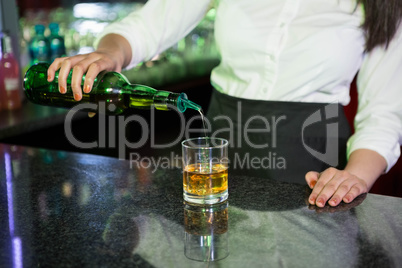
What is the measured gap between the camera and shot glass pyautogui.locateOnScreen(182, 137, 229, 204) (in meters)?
1.06

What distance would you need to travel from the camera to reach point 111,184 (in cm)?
121

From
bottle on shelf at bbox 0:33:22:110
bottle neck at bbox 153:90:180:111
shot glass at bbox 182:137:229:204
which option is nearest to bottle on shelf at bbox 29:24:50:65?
bottle on shelf at bbox 0:33:22:110

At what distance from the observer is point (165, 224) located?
3.25 feet

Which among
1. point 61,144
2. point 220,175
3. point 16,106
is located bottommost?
point 61,144

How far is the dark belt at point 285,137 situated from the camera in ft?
4.87

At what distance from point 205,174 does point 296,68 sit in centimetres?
53

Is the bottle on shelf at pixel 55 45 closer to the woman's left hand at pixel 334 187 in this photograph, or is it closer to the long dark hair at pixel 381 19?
the long dark hair at pixel 381 19

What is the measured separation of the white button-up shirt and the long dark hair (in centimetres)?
3

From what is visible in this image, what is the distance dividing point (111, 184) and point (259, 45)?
1.78 feet

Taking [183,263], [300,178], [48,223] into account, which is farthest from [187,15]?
[183,263]

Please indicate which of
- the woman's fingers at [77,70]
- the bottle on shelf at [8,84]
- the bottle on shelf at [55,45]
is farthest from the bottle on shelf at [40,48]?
the woman's fingers at [77,70]

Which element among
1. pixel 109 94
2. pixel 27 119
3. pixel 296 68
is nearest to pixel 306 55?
pixel 296 68

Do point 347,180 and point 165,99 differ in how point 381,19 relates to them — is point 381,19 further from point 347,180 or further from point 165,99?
point 165,99

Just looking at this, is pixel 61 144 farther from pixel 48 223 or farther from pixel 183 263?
pixel 183 263
